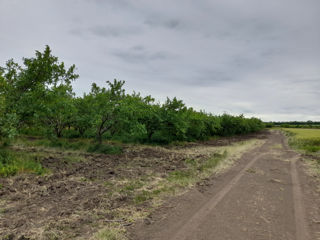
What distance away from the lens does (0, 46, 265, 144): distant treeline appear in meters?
9.27

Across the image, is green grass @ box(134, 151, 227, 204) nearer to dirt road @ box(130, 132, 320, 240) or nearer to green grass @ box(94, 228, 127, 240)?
dirt road @ box(130, 132, 320, 240)

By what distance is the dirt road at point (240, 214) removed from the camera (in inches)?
143

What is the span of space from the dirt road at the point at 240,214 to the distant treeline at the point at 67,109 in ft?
22.6

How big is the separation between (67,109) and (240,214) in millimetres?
10338

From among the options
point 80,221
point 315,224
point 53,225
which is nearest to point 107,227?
point 80,221

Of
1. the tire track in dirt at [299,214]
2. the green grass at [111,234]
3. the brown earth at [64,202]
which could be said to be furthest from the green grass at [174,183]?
the tire track in dirt at [299,214]

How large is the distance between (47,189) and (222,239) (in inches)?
201

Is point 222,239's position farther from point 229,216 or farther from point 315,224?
point 315,224

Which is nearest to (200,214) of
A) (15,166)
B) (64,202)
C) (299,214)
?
(299,214)

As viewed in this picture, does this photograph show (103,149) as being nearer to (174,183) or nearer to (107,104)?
(107,104)

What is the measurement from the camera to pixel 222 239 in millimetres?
3439

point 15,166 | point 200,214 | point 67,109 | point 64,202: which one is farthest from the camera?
point 67,109

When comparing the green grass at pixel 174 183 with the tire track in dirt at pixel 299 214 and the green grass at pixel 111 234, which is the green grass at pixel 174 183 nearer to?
the green grass at pixel 111 234

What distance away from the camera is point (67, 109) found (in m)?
11.3
